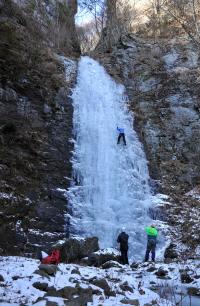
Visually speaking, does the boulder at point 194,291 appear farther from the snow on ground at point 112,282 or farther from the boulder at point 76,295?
the boulder at point 76,295

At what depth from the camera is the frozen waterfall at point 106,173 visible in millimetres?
16422

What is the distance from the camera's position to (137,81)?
1046 inches

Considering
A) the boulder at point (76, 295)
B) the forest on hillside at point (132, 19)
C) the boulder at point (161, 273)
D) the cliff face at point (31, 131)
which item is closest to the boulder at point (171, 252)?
the cliff face at point (31, 131)

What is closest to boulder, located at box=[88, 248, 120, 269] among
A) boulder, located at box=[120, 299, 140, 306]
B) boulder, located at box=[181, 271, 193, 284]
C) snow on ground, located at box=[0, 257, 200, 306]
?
snow on ground, located at box=[0, 257, 200, 306]

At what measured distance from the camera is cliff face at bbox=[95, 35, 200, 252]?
61.8 ft

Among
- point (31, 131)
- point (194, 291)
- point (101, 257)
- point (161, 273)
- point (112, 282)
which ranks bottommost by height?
A: point (194, 291)

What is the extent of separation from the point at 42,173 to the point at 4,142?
1.86 m

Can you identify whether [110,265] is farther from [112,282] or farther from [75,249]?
[112,282]

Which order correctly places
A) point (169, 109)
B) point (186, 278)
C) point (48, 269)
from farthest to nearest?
point (169, 109), point (186, 278), point (48, 269)

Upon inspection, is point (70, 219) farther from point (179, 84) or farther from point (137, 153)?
point (179, 84)

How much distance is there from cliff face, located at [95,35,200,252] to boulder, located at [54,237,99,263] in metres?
4.30

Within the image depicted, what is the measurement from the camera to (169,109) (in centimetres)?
2391

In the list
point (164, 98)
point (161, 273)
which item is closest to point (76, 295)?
point (161, 273)

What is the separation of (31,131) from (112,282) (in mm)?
10527
